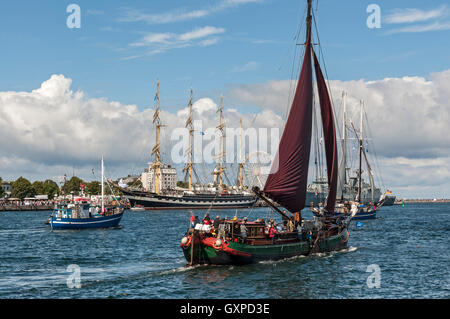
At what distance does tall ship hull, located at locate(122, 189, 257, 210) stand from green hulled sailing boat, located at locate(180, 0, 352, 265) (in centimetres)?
10307

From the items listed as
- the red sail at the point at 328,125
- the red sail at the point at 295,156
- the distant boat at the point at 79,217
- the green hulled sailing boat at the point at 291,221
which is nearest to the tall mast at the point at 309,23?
the green hulled sailing boat at the point at 291,221

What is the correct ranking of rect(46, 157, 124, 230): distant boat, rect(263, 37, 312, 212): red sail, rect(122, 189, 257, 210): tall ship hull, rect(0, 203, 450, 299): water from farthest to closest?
1. rect(122, 189, 257, 210): tall ship hull
2. rect(46, 157, 124, 230): distant boat
3. rect(263, 37, 312, 212): red sail
4. rect(0, 203, 450, 299): water

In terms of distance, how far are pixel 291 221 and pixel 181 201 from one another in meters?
118

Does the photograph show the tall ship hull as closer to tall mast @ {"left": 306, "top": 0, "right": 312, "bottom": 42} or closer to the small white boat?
the small white boat

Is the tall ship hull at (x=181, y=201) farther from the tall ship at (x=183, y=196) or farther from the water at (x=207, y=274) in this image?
the water at (x=207, y=274)

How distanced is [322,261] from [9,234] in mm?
40555

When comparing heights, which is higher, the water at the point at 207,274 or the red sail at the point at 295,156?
the red sail at the point at 295,156

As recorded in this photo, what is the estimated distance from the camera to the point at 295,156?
40.6 metres

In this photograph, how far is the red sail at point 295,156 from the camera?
40.1 meters

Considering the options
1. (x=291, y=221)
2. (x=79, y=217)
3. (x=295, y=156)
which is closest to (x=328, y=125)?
(x=295, y=156)

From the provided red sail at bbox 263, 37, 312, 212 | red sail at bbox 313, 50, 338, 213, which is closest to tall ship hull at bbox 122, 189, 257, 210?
red sail at bbox 313, 50, 338, 213

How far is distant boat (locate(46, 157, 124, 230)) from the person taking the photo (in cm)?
6694

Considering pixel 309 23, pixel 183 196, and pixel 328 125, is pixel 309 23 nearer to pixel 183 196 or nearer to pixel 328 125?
pixel 328 125

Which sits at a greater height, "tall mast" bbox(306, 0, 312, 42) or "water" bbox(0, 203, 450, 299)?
"tall mast" bbox(306, 0, 312, 42)
